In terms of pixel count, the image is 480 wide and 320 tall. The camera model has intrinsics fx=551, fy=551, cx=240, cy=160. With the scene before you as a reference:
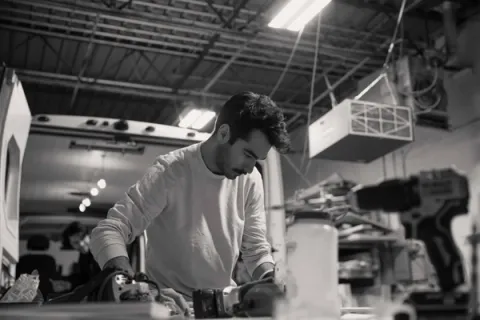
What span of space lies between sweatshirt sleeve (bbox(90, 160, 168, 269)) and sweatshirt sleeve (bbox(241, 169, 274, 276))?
438 millimetres

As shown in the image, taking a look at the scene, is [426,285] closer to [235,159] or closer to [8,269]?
[235,159]

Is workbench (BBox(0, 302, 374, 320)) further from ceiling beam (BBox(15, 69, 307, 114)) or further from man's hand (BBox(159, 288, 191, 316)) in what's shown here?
ceiling beam (BBox(15, 69, 307, 114))

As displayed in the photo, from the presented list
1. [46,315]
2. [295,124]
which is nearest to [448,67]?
[295,124]

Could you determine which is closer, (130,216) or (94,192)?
(130,216)

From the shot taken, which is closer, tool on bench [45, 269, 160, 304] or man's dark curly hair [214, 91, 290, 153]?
tool on bench [45, 269, 160, 304]

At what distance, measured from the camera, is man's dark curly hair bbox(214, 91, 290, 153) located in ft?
6.72

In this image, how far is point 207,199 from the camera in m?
2.13

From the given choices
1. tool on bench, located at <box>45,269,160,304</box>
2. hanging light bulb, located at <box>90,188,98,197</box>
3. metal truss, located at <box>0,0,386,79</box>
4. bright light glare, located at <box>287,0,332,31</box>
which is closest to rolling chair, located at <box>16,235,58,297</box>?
hanging light bulb, located at <box>90,188,98,197</box>

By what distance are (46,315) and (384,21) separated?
6.12m

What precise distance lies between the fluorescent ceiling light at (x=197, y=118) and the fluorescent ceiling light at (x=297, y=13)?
2.37 m

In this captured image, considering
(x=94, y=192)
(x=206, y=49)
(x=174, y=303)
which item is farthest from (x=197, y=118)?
(x=174, y=303)

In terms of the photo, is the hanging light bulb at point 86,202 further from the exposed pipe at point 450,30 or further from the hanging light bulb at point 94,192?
the exposed pipe at point 450,30

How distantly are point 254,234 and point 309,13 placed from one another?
9.72 feet

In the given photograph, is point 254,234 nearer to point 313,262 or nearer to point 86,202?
point 313,262
